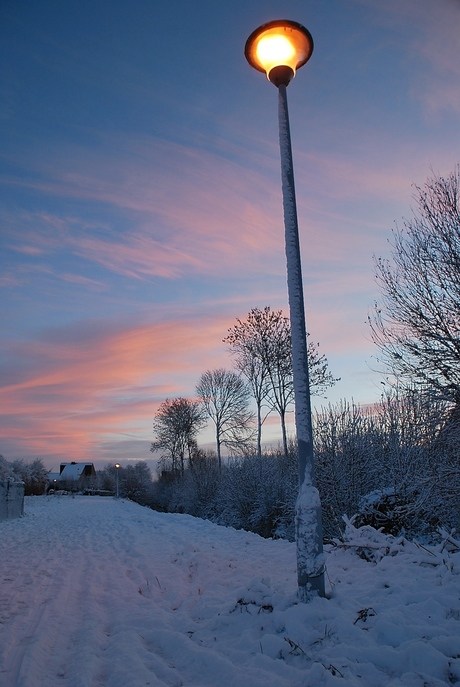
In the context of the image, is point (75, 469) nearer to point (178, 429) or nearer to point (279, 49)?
point (178, 429)

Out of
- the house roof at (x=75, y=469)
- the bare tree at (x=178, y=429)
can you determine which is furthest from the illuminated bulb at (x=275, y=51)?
the house roof at (x=75, y=469)

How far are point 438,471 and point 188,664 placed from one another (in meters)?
6.55

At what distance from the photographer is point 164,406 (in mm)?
53906

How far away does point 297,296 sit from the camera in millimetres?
5352

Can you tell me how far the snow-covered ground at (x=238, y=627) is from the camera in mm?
3426

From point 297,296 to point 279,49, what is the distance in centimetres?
294

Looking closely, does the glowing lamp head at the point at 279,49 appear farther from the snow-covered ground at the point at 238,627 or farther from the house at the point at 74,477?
the house at the point at 74,477

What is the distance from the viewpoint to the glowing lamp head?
5.16 metres

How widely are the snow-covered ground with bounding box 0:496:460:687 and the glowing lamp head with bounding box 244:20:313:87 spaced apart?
6.02 m

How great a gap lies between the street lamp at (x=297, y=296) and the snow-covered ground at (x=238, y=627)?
45 centimetres

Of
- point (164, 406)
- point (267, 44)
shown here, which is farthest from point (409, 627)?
point (164, 406)

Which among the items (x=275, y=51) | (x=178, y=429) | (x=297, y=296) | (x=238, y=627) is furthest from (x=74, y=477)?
(x=275, y=51)

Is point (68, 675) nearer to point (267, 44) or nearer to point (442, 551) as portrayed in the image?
point (442, 551)

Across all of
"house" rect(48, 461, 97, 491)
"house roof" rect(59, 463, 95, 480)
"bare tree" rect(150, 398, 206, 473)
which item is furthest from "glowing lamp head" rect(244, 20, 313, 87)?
"house roof" rect(59, 463, 95, 480)
